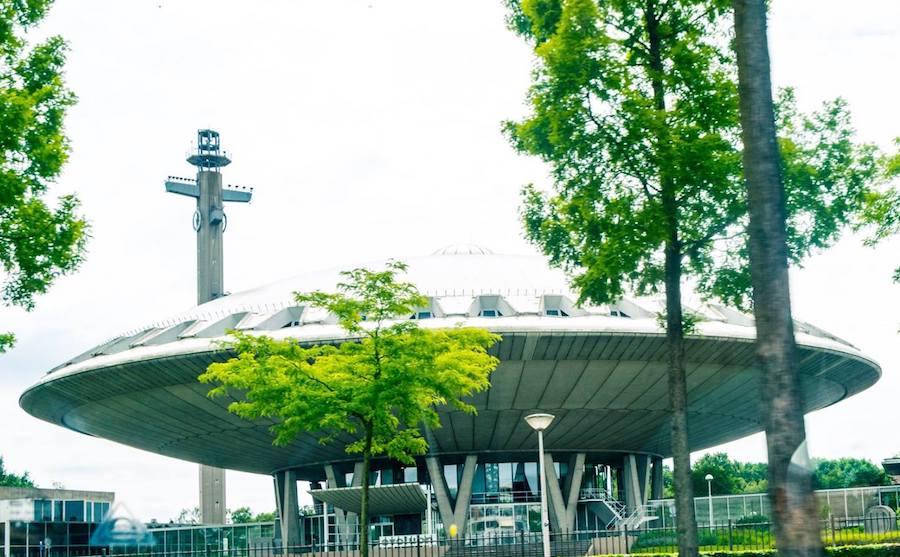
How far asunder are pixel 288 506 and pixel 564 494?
14.6 m

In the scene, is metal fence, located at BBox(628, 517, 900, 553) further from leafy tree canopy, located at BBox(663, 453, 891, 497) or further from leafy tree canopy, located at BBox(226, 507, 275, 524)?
leafy tree canopy, located at BBox(226, 507, 275, 524)

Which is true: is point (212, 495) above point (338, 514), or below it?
above

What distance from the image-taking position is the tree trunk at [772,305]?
10953mm

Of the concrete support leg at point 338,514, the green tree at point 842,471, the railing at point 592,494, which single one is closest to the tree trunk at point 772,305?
the concrete support leg at point 338,514

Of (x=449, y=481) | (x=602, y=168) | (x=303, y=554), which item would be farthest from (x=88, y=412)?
(x=602, y=168)

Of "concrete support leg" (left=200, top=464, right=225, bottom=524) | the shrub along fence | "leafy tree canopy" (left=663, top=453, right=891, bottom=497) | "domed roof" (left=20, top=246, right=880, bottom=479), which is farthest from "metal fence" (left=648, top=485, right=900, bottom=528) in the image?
"leafy tree canopy" (left=663, top=453, right=891, bottom=497)

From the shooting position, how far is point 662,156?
2012 cm

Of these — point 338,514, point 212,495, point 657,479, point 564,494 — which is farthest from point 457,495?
point 212,495

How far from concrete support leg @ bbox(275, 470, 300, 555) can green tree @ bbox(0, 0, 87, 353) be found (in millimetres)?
34134

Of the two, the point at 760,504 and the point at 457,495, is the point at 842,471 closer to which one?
the point at 760,504

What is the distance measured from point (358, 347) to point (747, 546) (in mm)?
14277

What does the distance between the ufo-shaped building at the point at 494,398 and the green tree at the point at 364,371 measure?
1028cm

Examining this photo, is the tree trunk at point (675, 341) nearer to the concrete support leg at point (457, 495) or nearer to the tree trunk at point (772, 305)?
the tree trunk at point (772, 305)

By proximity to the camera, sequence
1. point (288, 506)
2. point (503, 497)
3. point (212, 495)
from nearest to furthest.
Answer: point (503, 497) < point (288, 506) < point (212, 495)
